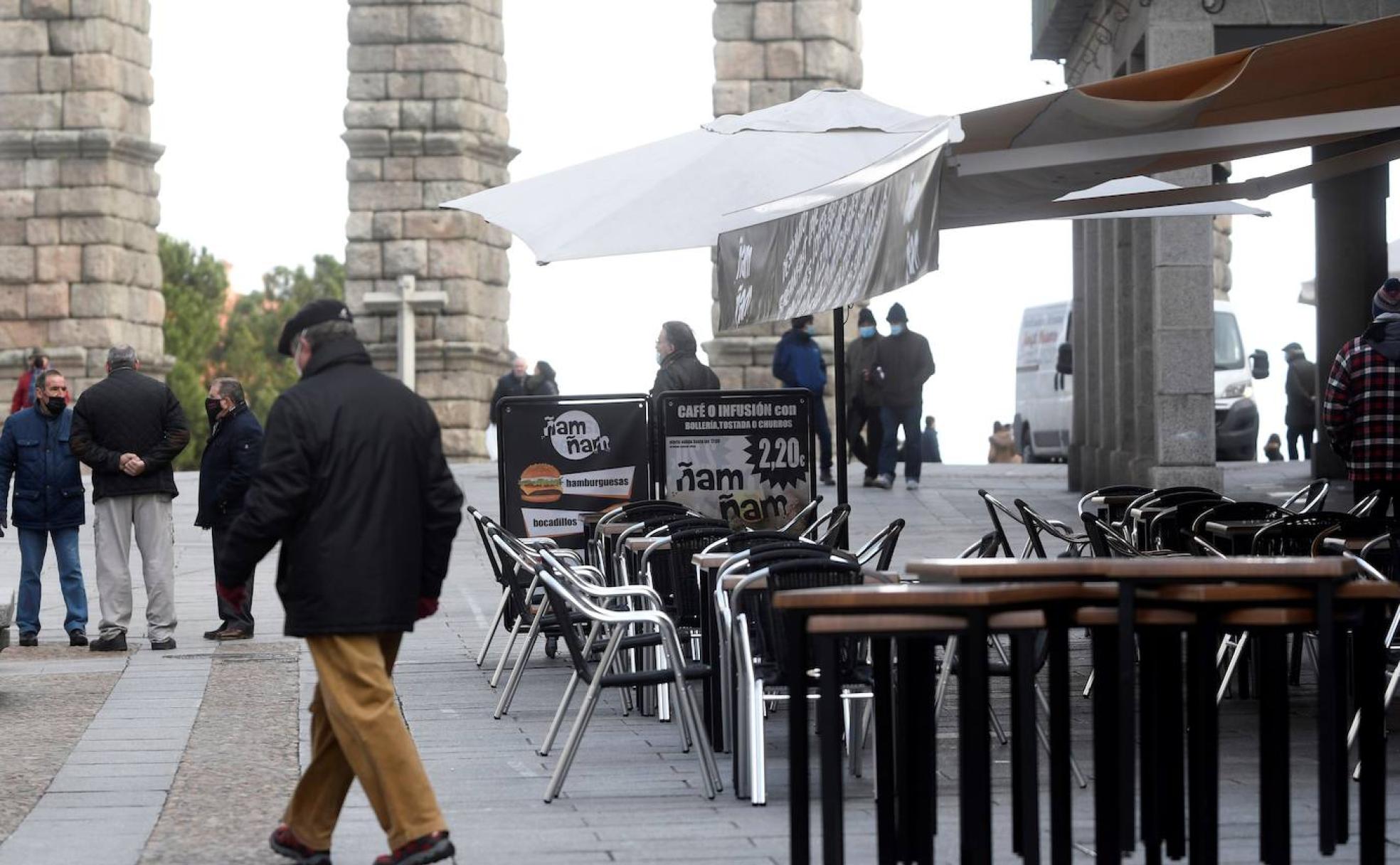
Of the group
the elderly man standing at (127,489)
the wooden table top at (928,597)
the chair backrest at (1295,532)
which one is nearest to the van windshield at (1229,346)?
the elderly man standing at (127,489)

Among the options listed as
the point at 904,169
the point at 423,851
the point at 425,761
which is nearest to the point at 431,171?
the point at 425,761

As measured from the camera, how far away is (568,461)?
1120cm

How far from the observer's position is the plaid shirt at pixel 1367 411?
9.61 meters

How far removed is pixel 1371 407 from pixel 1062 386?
20220 millimetres

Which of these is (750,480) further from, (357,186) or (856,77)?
(357,186)

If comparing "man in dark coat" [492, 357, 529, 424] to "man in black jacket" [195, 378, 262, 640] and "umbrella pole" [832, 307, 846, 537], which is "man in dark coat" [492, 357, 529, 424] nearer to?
"man in black jacket" [195, 378, 262, 640]

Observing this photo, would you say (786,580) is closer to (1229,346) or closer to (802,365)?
(802,365)

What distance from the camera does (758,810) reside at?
6.66 meters

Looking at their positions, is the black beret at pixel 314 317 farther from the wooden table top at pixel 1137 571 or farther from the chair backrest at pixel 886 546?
the chair backrest at pixel 886 546

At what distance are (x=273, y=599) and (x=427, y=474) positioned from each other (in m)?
8.49

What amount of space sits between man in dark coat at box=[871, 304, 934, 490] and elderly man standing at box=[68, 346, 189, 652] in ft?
29.1

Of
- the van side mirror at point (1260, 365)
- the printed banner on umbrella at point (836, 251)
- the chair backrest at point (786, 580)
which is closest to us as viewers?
the chair backrest at point (786, 580)

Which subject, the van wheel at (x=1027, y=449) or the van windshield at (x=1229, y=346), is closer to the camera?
the van windshield at (x=1229, y=346)

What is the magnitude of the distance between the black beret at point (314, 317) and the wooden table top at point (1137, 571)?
1.87 metres
